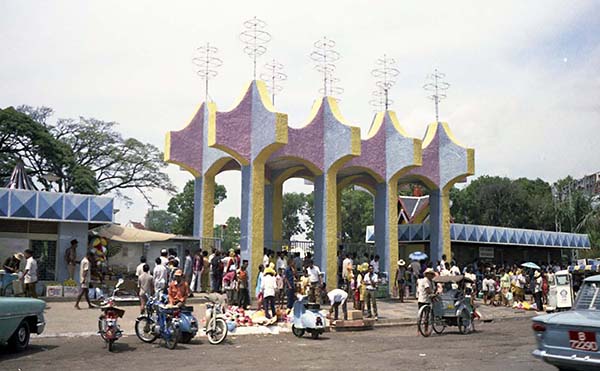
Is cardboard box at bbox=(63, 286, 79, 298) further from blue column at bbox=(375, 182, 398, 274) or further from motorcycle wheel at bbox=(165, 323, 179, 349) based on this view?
blue column at bbox=(375, 182, 398, 274)

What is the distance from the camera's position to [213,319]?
12.9m

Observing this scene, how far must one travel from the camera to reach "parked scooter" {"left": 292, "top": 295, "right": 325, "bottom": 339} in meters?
14.0

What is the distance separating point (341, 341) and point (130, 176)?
34303 mm

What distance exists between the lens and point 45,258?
20703 millimetres

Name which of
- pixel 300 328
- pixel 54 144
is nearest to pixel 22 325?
pixel 300 328

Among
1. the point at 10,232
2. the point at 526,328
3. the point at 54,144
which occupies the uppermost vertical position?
the point at 54,144

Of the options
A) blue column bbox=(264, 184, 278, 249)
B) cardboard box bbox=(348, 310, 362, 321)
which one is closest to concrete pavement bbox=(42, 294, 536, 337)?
cardboard box bbox=(348, 310, 362, 321)

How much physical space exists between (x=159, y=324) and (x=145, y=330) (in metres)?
0.64

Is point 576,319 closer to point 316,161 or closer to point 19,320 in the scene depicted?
point 19,320

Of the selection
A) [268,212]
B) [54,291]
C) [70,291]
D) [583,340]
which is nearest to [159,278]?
[70,291]

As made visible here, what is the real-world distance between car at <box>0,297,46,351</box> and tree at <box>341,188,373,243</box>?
4865cm

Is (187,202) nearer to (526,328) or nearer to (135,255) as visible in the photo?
(135,255)

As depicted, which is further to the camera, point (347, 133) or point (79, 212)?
point (347, 133)

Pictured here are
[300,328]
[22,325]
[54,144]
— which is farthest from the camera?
[54,144]
